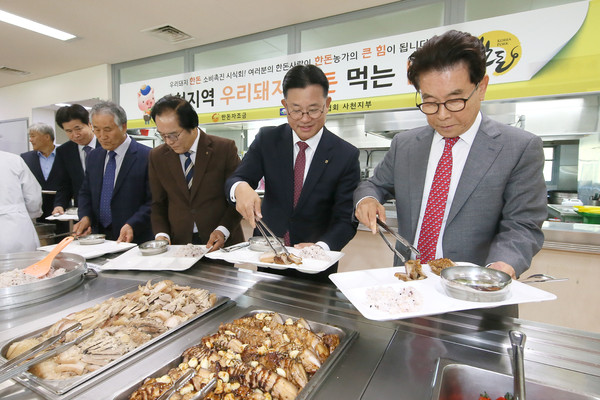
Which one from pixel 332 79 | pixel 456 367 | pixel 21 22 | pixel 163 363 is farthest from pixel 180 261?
pixel 21 22

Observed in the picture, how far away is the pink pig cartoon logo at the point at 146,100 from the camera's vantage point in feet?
18.0

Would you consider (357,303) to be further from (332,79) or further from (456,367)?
(332,79)

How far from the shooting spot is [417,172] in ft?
5.82

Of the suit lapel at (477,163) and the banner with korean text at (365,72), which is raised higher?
the banner with korean text at (365,72)

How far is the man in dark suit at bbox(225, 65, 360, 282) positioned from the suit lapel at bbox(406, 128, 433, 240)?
443 mm

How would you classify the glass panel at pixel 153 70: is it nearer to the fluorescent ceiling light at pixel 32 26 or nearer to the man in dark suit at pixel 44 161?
the fluorescent ceiling light at pixel 32 26

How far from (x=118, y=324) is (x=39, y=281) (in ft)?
1.63

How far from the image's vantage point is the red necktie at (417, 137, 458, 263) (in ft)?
5.46

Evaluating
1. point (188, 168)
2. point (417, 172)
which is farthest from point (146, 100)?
point (417, 172)

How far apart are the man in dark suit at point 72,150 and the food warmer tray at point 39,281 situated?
8.03 ft

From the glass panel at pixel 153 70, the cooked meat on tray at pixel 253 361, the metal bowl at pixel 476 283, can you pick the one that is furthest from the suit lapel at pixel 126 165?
the glass panel at pixel 153 70

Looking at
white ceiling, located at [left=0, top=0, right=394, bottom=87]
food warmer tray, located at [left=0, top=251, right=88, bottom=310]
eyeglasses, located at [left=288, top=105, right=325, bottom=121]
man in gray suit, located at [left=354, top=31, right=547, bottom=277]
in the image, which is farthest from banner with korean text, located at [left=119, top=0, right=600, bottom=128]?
food warmer tray, located at [left=0, top=251, right=88, bottom=310]

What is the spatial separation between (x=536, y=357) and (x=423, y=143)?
1169mm

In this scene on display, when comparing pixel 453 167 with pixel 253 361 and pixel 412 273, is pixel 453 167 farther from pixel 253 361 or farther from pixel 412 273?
pixel 253 361
